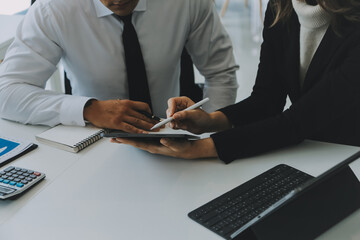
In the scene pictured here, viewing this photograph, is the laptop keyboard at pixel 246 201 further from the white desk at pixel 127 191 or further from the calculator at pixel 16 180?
the calculator at pixel 16 180

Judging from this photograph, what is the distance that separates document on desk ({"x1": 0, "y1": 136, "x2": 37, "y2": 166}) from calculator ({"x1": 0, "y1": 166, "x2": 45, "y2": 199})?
0.07 metres

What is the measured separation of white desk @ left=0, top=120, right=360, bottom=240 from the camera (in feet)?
2.89

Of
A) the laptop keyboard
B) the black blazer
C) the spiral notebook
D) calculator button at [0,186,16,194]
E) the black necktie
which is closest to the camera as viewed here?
the laptop keyboard

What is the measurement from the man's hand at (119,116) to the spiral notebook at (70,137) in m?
0.04

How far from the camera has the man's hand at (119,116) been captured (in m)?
1.30

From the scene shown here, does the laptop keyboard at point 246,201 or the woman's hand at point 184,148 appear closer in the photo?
the laptop keyboard at point 246,201

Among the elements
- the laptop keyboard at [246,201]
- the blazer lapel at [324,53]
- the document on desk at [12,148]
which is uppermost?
the blazer lapel at [324,53]

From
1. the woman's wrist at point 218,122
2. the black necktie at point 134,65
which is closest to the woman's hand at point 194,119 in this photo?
the woman's wrist at point 218,122

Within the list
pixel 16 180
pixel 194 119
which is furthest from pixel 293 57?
pixel 16 180

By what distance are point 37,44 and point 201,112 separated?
0.68 meters

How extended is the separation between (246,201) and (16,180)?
0.58 m

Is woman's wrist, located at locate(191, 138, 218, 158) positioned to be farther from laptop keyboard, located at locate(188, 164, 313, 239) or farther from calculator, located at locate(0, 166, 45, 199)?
calculator, located at locate(0, 166, 45, 199)

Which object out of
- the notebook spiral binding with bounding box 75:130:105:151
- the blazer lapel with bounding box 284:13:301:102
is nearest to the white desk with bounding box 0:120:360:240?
the notebook spiral binding with bounding box 75:130:105:151

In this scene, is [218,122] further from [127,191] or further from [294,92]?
[127,191]
